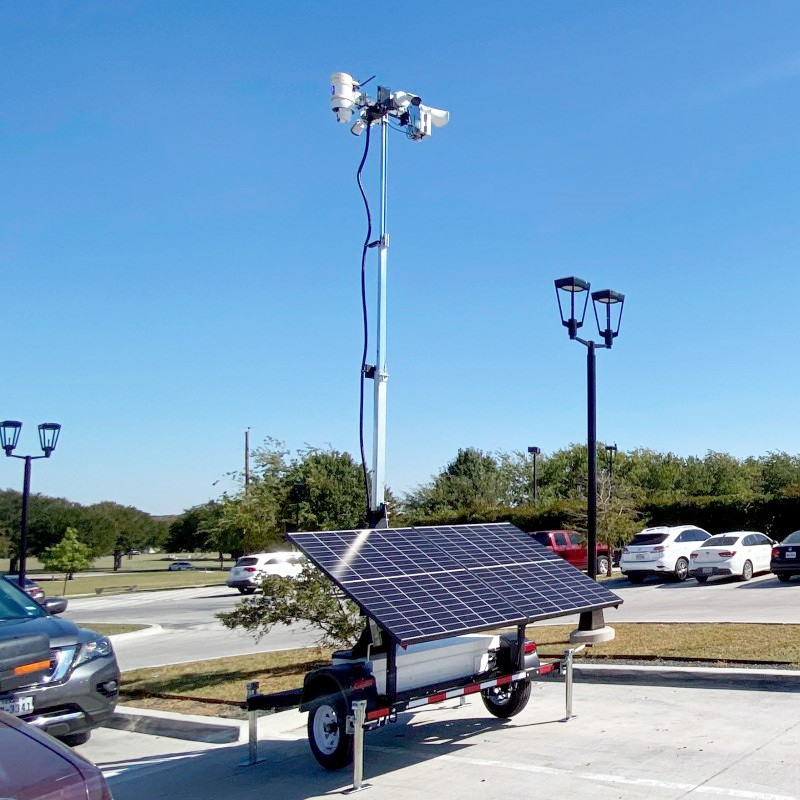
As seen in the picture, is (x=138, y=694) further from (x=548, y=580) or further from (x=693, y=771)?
(x=693, y=771)

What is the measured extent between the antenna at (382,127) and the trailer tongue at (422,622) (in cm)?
83

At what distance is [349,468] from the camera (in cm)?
4778

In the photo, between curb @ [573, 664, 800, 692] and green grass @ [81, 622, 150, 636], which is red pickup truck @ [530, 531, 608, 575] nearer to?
green grass @ [81, 622, 150, 636]

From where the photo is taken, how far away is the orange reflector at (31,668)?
23.7ft

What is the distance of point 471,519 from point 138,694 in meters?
35.5

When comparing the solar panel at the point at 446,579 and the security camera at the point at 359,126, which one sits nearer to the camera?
the solar panel at the point at 446,579

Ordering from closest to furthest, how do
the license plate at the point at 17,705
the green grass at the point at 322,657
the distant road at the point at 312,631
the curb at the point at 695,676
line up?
the license plate at the point at 17,705 → the curb at the point at 695,676 → the green grass at the point at 322,657 → the distant road at the point at 312,631

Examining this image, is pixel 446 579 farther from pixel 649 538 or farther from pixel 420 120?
pixel 649 538

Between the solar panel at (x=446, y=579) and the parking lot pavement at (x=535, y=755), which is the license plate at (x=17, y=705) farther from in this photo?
the solar panel at (x=446, y=579)

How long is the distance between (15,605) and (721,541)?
20.1m

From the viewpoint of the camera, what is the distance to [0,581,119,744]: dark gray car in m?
7.23

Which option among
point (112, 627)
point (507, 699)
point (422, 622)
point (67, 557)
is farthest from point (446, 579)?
point (67, 557)

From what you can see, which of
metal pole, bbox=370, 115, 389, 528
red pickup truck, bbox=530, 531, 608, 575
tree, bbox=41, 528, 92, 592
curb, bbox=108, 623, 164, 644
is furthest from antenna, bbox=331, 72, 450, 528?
tree, bbox=41, 528, 92, 592

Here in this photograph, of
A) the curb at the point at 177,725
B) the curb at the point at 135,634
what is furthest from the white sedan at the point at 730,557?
the curb at the point at 177,725
